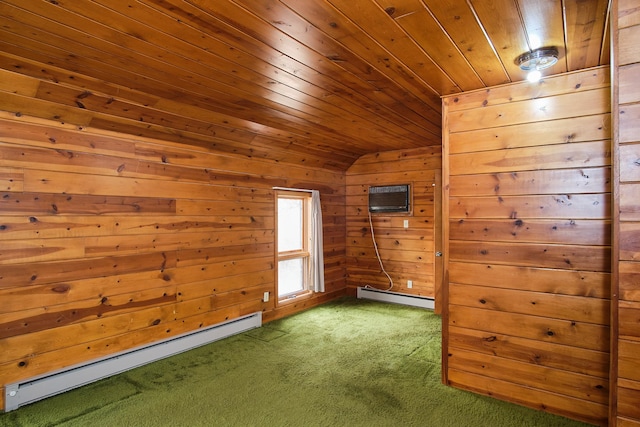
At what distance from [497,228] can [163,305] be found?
292 cm

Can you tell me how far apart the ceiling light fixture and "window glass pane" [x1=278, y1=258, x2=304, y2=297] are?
3.63 metres

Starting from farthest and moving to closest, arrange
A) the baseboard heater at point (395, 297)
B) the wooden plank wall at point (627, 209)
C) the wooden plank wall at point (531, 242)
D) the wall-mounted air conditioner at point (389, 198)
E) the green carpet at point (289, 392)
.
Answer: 1. the wall-mounted air conditioner at point (389, 198)
2. the baseboard heater at point (395, 297)
3. the green carpet at point (289, 392)
4. the wooden plank wall at point (531, 242)
5. the wooden plank wall at point (627, 209)

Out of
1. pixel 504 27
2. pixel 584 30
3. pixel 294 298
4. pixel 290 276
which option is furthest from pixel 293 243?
pixel 584 30

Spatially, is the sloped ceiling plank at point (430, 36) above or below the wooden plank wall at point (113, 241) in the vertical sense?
above

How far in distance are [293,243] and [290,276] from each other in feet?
1.51

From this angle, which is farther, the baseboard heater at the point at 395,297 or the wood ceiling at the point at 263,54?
the baseboard heater at the point at 395,297

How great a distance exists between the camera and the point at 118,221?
3.09 meters

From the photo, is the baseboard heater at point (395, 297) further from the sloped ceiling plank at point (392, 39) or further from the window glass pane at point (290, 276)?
the sloped ceiling plank at point (392, 39)

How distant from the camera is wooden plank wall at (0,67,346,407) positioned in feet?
8.45

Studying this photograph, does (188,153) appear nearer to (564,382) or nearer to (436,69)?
(436,69)

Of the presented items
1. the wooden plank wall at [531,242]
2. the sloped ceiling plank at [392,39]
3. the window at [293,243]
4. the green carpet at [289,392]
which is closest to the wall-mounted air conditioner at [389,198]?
the window at [293,243]

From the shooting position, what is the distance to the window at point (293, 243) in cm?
497

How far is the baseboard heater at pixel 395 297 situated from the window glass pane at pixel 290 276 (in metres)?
1.05

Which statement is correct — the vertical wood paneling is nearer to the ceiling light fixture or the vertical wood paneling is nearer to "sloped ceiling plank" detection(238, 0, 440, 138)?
"sloped ceiling plank" detection(238, 0, 440, 138)
